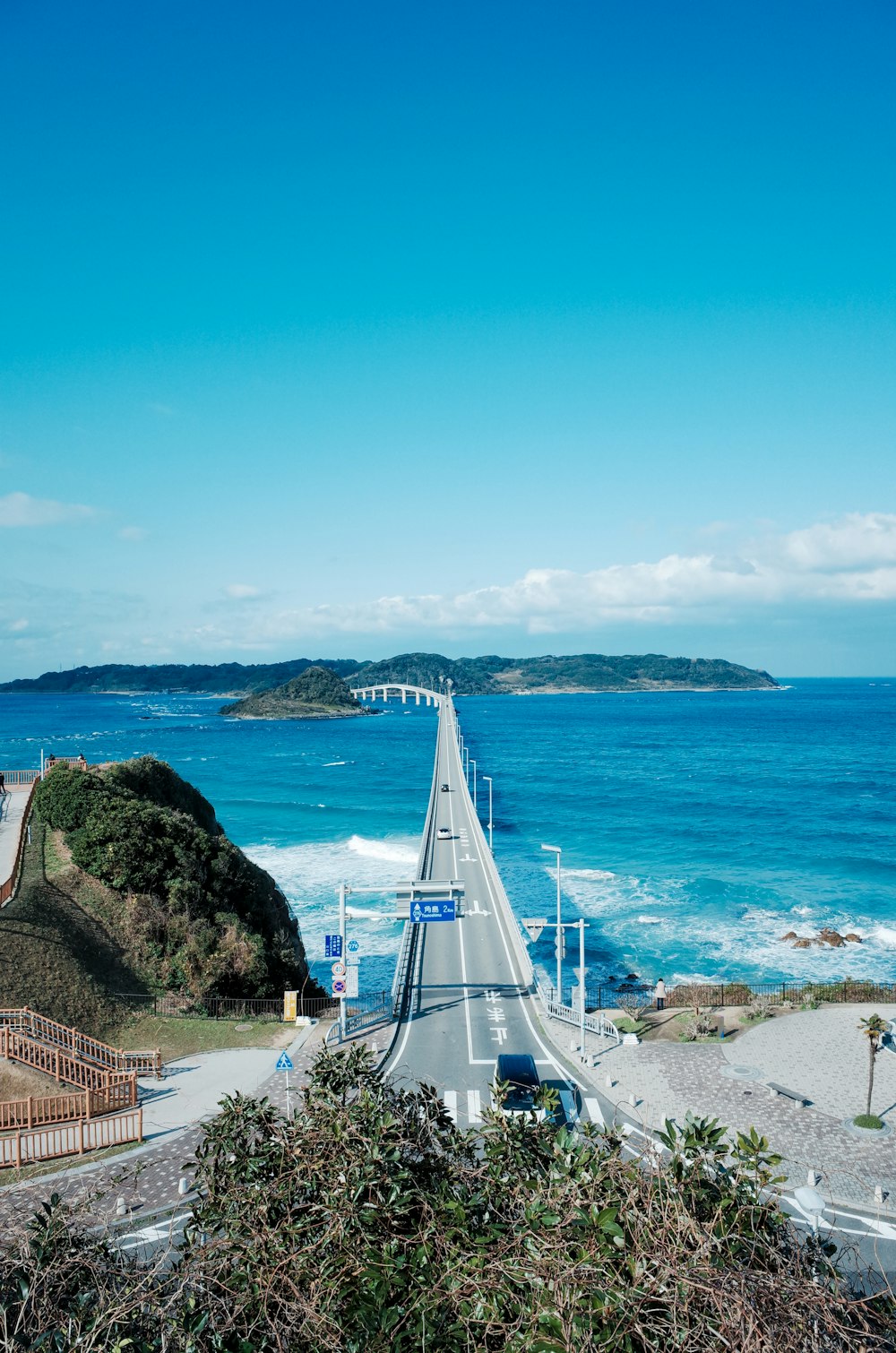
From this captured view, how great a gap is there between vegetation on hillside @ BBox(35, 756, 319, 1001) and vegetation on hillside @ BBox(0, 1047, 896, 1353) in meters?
21.2

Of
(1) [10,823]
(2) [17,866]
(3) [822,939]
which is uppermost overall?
(1) [10,823]

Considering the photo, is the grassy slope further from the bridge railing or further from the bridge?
the bridge

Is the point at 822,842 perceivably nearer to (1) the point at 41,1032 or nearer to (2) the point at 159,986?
(2) the point at 159,986

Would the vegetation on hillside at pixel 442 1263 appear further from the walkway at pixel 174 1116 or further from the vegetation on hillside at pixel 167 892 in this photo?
the vegetation on hillside at pixel 167 892

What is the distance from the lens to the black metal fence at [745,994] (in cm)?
3011

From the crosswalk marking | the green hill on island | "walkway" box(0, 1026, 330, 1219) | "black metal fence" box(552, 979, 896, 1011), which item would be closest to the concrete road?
the crosswalk marking

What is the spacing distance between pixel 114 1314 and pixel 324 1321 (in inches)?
60.1

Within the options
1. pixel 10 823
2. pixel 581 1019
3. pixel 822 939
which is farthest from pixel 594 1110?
pixel 822 939

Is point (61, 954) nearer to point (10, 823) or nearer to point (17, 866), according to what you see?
point (17, 866)

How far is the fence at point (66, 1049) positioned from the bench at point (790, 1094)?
16.1 m

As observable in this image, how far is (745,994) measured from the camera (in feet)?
104

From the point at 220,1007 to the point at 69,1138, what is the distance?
31.8 ft

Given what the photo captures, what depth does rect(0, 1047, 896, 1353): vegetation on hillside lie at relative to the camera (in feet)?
18.8

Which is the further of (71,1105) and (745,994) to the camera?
(745,994)
